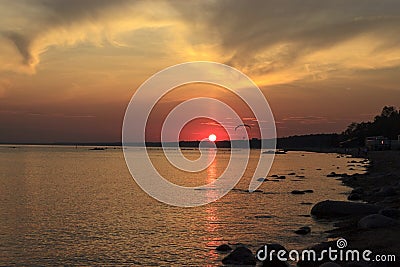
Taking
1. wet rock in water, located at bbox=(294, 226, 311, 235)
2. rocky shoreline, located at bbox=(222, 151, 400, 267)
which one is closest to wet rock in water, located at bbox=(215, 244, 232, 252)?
rocky shoreline, located at bbox=(222, 151, 400, 267)

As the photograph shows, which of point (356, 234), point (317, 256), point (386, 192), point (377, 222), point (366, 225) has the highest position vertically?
point (386, 192)

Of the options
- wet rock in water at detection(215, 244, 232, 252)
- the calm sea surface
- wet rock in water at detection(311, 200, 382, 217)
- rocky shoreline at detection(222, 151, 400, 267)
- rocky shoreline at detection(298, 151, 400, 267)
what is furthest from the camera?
wet rock in water at detection(311, 200, 382, 217)

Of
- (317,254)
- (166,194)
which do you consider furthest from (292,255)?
(166,194)

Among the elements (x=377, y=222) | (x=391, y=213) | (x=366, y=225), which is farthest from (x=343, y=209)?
(x=377, y=222)

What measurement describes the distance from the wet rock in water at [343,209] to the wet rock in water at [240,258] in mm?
12290

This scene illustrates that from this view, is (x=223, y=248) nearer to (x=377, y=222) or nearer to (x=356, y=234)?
(x=356, y=234)

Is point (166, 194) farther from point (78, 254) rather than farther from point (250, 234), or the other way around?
point (78, 254)

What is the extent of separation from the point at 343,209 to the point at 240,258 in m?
13.1

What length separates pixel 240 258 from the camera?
19.8 metres

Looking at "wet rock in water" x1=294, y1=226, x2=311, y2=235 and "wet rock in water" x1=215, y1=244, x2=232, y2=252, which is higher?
"wet rock in water" x1=294, y1=226, x2=311, y2=235

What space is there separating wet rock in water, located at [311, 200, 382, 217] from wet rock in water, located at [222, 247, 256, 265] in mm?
12290

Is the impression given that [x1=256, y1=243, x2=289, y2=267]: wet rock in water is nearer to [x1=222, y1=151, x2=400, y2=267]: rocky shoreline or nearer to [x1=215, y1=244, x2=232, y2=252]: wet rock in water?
[x1=222, y1=151, x2=400, y2=267]: rocky shoreline

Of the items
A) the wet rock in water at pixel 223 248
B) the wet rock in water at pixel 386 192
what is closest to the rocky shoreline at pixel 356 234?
the wet rock in water at pixel 223 248

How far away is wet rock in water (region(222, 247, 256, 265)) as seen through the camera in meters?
19.5
